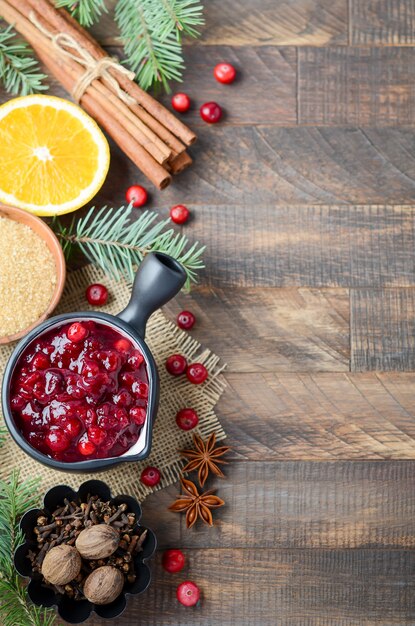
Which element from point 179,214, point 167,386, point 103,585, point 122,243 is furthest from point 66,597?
point 179,214

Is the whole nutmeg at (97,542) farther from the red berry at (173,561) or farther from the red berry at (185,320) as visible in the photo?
the red berry at (185,320)

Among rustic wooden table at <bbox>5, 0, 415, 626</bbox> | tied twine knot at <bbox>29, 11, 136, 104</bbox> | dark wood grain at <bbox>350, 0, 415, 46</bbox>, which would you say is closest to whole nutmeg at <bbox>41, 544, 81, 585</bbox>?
rustic wooden table at <bbox>5, 0, 415, 626</bbox>

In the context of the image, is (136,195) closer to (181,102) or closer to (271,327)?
(181,102)

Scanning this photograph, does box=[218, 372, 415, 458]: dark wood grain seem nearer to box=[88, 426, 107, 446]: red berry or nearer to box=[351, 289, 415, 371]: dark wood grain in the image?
box=[351, 289, 415, 371]: dark wood grain

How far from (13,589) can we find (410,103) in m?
1.39

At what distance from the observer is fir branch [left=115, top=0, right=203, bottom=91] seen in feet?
5.60

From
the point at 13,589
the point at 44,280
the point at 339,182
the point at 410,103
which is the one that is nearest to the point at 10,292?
the point at 44,280

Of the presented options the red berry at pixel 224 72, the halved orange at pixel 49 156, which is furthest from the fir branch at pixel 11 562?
the red berry at pixel 224 72

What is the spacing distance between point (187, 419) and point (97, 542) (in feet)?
1.12

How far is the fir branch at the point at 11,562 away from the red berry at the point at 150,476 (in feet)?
0.74

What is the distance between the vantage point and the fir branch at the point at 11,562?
154 cm

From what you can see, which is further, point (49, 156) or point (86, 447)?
point (49, 156)

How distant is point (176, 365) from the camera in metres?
1.73

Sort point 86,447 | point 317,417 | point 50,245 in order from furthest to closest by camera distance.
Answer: point 317,417, point 50,245, point 86,447
